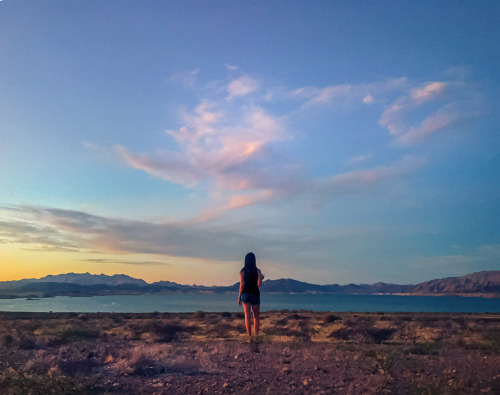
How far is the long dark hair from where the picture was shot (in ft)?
40.8

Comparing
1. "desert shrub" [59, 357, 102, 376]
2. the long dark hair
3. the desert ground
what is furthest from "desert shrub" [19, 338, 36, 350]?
the long dark hair

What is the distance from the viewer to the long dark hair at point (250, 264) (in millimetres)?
12438

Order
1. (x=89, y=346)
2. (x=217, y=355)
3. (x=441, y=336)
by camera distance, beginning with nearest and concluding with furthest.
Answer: (x=217, y=355), (x=89, y=346), (x=441, y=336)

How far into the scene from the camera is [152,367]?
7.34 meters

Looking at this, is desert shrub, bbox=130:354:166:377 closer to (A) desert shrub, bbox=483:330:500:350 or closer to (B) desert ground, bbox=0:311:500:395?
(B) desert ground, bbox=0:311:500:395

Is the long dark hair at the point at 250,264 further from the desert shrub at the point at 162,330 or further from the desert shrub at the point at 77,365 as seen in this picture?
the desert shrub at the point at 162,330

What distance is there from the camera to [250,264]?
12.6 m

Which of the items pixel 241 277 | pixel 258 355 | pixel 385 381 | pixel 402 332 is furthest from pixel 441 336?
pixel 385 381

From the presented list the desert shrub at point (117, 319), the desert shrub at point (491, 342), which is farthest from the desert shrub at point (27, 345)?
the desert shrub at point (117, 319)

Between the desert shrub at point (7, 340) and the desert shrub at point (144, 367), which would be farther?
the desert shrub at point (7, 340)

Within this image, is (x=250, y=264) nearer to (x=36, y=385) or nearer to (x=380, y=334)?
(x=380, y=334)

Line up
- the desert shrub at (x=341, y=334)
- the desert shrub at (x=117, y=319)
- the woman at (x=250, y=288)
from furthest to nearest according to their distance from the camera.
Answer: the desert shrub at (x=117, y=319), the desert shrub at (x=341, y=334), the woman at (x=250, y=288)

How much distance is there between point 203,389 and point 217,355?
2.99 metres

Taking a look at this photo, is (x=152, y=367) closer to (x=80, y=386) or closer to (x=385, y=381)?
(x=80, y=386)
